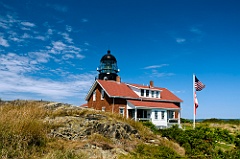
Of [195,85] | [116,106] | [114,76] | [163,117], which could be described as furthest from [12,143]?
[114,76]

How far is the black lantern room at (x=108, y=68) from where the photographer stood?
3880 cm

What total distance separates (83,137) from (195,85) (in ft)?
64.3

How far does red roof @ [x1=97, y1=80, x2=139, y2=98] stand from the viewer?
3173cm

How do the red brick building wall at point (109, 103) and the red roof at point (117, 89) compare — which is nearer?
the red brick building wall at point (109, 103)

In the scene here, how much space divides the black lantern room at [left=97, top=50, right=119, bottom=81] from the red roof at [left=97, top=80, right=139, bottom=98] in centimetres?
403

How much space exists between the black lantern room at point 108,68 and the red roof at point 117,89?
4.03 metres

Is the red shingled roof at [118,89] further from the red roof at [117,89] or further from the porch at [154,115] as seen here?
the porch at [154,115]

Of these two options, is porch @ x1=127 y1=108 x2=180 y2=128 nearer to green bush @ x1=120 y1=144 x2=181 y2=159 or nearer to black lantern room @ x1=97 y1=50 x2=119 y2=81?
black lantern room @ x1=97 y1=50 x2=119 y2=81

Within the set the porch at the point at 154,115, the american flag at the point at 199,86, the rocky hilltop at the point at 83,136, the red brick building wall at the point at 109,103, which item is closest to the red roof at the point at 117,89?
the red brick building wall at the point at 109,103

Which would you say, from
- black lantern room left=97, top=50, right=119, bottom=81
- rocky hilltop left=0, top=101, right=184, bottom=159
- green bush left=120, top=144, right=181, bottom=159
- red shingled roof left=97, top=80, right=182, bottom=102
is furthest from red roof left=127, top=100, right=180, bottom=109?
green bush left=120, top=144, right=181, bottom=159

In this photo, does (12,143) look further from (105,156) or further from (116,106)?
(116,106)

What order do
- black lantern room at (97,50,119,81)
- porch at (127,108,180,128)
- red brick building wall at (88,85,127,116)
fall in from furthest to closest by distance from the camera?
1. black lantern room at (97,50,119,81)
2. porch at (127,108,180,128)
3. red brick building wall at (88,85,127,116)

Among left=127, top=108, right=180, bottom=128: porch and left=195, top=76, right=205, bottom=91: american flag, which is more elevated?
left=195, top=76, right=205, bottom=91: american flag

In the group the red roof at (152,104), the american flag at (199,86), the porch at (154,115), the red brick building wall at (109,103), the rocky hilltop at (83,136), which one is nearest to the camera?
the rocky hilltop at (83,136)
